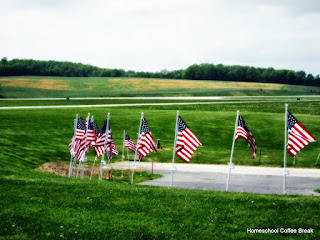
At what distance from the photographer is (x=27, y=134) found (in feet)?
132

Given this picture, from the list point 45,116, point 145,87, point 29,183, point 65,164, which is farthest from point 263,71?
point 29,183

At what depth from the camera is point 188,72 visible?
17125cm

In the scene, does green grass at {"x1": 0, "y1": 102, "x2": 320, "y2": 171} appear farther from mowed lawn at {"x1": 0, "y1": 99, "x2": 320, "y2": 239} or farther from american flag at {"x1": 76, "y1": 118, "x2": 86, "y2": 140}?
mowed lawn at {"x1": 0, "y1": 99, "x2": 320, "y2": 239}

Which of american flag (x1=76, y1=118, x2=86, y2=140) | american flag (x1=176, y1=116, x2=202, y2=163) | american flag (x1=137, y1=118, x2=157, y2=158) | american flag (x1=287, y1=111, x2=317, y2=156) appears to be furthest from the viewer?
american flag (x1=76, y1=118, x2=86, y2=140)

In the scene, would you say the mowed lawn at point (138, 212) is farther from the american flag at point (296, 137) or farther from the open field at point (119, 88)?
the open field at point (119, 88)

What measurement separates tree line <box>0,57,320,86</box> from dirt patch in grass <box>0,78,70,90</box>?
88.3ft

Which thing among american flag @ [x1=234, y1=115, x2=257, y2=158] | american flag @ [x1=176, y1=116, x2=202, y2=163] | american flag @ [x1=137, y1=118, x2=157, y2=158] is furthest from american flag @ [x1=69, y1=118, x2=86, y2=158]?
A: american flag @ [x1=234, y1=115, x2=257, y2=158]

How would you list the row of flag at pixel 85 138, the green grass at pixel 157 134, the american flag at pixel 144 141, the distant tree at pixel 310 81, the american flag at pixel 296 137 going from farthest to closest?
the distant tree at pixel 310 81 < the green grass at pixel 157 134 < the row of flag at pixel 85 138 < the american flag at pixel 144 141 < the american flag at pixel 296 137

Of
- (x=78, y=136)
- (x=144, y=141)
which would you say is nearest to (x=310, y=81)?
(x=78, y=136)

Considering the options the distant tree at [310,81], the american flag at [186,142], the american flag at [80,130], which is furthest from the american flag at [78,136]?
the distant tree at [310,81]

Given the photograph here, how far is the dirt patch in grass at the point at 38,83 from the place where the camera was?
103294 millimetres

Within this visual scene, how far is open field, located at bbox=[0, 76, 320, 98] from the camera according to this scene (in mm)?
96938

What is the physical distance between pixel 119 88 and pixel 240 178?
86963 millimetres

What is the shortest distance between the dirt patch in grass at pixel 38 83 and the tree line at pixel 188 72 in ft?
88.3
